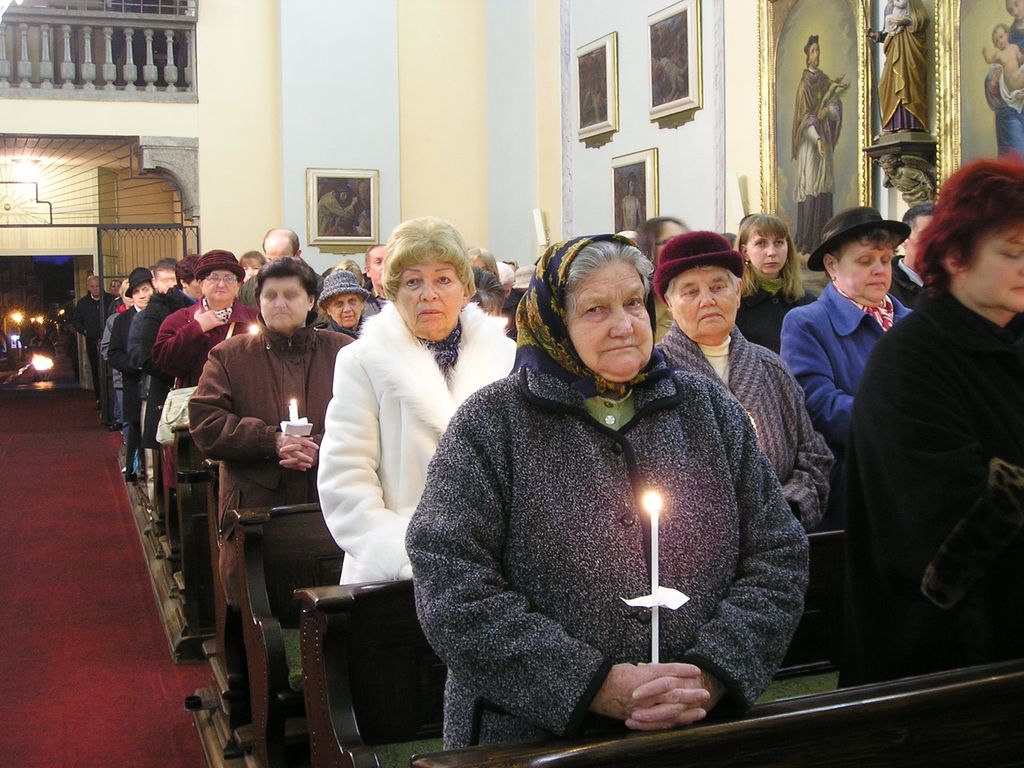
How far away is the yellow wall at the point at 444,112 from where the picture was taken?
1548 centimetres

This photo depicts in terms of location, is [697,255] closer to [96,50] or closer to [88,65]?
[88,65]

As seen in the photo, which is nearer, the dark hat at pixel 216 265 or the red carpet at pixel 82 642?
the red carpet at pixel 82 642

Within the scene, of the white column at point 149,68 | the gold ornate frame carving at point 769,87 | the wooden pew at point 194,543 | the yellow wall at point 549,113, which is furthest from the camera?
the white column at point 149,68

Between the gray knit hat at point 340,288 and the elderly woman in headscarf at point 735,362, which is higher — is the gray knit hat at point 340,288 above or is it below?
above

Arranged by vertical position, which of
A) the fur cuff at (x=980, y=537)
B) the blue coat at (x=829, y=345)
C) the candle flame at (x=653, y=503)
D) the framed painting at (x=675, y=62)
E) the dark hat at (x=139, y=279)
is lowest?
the fur cuff at (x=980, y=537)

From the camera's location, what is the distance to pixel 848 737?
6.09ft

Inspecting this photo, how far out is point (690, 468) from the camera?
1.98 m

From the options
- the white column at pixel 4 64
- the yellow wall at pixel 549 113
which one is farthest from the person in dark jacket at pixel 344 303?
the white column at pixel 4 64

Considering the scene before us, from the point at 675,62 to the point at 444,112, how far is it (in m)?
5.46

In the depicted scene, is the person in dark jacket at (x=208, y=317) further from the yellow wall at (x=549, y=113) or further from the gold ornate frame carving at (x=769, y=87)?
the yellow wall at (x=549, y=113)

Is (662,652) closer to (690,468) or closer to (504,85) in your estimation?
(690,468)

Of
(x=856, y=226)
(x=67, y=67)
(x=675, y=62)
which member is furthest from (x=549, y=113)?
(x=856, y=226)

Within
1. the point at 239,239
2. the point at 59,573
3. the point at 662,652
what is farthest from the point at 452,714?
the point at 239,239

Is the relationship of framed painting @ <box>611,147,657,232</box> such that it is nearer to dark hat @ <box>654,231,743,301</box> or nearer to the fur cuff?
dark hat @ <box>654,231,743,301</box>
